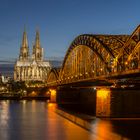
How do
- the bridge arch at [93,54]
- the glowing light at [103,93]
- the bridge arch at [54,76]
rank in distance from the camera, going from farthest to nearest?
the bridge arch at [54,76] → the bridge arch at [93,54] → the glowing light at [103,93]

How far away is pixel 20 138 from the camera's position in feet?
136

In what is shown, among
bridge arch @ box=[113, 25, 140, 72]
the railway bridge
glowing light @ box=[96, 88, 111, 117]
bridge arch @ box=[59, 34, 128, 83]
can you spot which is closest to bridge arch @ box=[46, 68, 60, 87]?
the railway bridge

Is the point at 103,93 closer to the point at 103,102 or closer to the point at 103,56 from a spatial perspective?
the point at 103,102

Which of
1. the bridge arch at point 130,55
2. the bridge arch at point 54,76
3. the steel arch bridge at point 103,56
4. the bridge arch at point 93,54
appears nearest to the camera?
the bridge arch at point 130,55

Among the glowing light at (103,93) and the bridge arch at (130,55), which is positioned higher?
the bridge arch at (130,55)

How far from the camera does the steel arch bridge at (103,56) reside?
5769cm

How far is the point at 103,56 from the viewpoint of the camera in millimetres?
79625

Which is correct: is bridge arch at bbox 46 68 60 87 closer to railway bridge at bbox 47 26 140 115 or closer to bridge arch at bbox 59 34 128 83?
railway bridge at bbox 47 26 140 115

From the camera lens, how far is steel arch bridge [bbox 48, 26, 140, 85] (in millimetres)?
57688

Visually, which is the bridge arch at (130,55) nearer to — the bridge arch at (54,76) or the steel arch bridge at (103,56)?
the steel arch bridge at (103,56)

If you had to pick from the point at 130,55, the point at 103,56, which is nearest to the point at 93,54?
the point at 103,56

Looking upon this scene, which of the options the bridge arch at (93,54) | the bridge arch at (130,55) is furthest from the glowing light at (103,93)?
the bridge arch at (93,54)

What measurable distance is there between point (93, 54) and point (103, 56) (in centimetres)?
996

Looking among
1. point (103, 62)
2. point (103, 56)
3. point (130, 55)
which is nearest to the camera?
point (130, 55)
